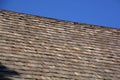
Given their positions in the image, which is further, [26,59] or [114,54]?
[114,54]

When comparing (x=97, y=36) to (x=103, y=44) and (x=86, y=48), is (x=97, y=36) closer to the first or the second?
(x=103, y=44)

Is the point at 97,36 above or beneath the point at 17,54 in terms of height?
above

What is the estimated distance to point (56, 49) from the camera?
27.1 ft

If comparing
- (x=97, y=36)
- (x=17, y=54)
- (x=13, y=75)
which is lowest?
(x=13, y=75)

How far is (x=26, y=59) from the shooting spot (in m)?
7.38

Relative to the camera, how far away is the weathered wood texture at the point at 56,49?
716cm

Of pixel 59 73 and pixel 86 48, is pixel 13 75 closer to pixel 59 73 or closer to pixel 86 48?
pixel 59 73

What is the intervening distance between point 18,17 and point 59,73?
3218 millimetres

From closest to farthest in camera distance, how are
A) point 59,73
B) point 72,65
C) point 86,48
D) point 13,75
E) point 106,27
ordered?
point 13,75
point 59,73
point 72,65
point 86,48
point 106,27

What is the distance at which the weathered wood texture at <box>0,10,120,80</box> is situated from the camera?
7.16 m

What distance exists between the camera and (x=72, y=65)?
7656mm

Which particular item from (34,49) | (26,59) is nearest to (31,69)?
(26,59)

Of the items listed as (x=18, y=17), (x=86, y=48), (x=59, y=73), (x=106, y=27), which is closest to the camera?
(x=59, y=73)

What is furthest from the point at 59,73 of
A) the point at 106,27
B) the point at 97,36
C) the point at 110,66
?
the point at 106,27
